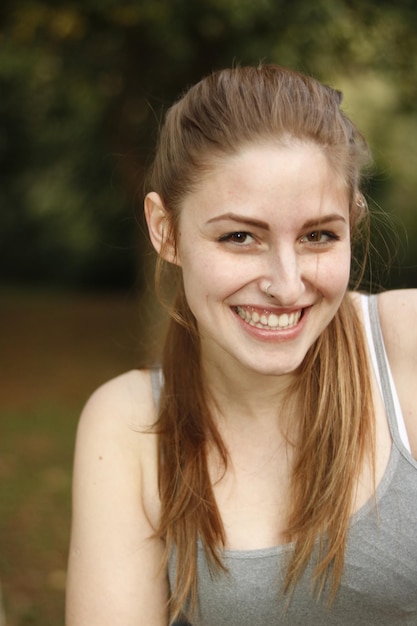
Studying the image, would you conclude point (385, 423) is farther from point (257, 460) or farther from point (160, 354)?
point (160, 354)

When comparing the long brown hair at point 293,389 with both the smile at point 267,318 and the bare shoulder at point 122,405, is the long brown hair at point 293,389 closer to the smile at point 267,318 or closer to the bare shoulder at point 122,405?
the bare shoulder at point 122,405

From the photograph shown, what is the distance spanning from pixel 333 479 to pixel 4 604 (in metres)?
2.77

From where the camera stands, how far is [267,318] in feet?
6.21

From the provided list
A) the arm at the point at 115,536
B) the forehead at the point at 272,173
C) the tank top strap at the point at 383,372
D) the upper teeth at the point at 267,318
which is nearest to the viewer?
the forehead at the point at 272,173

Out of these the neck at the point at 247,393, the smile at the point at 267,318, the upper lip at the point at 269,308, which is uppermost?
the upper lip at the point at 269,308

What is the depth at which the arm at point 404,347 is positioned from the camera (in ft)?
6.63

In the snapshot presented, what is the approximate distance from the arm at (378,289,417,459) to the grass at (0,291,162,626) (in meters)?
0.93

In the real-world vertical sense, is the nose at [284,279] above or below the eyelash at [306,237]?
below

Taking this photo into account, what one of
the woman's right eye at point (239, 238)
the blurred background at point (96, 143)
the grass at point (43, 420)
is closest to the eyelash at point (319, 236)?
the woman's right eye at point (239, 238)

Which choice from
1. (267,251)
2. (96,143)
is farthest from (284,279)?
(96,143)

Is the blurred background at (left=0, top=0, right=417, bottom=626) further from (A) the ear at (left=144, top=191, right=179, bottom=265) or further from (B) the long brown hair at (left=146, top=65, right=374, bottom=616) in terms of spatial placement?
(A) the ear at (left=144, top=191, right=179, bottom=265)

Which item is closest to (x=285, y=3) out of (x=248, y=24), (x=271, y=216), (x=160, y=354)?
(x=248, y=24)

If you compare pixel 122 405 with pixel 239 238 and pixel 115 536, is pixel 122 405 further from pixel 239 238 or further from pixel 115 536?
pixel 239 238

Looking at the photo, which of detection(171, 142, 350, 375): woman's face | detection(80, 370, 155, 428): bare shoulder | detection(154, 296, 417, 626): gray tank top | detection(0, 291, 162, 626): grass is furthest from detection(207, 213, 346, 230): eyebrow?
detection(0, 291, 162, 626): grass
